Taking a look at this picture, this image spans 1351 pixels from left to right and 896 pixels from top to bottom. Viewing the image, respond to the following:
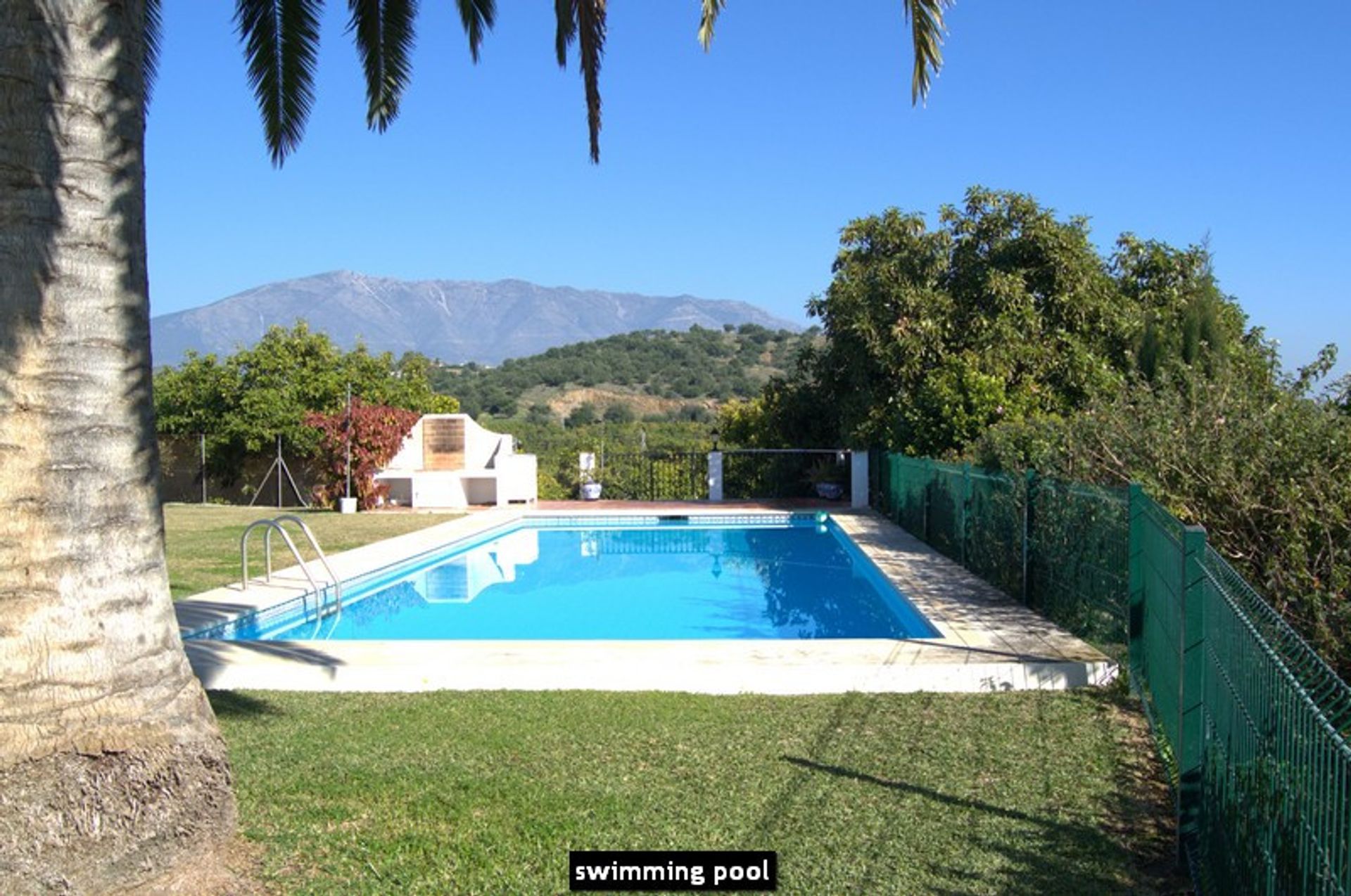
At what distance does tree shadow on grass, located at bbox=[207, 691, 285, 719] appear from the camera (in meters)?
6.07

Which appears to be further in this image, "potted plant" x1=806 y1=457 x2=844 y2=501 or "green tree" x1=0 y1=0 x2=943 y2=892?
"potted plant" x1=806 y1=457 x2=844 y2=501

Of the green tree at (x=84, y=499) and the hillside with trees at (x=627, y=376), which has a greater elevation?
the hillside with trees at (x=627, y=376)

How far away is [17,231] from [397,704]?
147 inches

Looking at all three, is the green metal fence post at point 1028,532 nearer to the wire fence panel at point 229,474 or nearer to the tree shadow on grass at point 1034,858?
the tree shadow on grass at point 1034,858

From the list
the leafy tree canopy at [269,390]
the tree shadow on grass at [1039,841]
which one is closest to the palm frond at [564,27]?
the tree shadow on grass at [1039,841]

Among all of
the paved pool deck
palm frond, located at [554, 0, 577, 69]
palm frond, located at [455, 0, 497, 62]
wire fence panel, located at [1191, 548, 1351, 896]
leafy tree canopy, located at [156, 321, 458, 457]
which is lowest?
the paved pool deck

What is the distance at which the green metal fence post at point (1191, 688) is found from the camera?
3.92 m

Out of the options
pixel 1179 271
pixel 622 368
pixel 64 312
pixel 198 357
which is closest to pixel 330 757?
pixel 64 312

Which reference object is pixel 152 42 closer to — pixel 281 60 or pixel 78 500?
pixel 281 60

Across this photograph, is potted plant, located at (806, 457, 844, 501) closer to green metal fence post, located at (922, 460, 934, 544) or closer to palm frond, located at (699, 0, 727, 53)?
green metal fence post, located at (922, 460, 934, 544)

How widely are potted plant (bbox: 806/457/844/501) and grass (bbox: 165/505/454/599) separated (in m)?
7.30

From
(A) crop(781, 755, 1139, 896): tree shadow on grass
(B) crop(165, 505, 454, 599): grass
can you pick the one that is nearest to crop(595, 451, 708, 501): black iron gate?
(B) crop(165, 505, 454, 599): grass

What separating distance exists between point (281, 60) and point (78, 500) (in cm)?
547

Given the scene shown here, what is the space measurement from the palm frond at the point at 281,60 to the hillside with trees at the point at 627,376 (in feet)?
123
